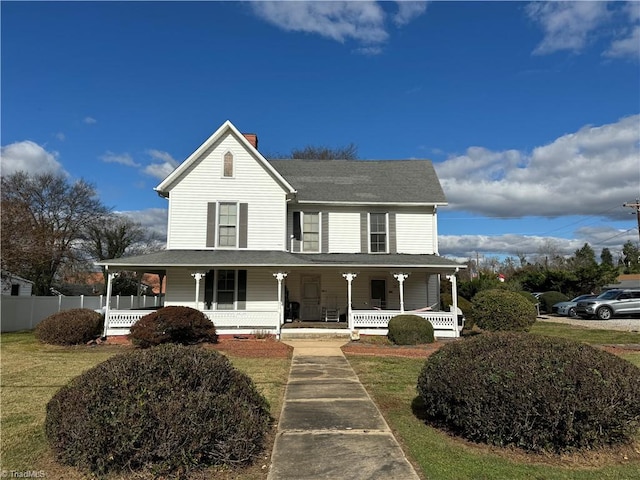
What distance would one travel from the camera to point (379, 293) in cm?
2027

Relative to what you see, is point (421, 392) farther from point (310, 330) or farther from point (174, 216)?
point (174, 216)

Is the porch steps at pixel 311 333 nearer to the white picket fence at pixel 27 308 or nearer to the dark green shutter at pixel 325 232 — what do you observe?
the dark green shutter at pixel 325 232

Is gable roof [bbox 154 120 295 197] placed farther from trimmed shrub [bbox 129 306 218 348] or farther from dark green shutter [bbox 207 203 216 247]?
trimmed shrub [bbox 129 306 218 348]

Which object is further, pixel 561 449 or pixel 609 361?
pixel 609 361

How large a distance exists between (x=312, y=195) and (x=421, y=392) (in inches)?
567

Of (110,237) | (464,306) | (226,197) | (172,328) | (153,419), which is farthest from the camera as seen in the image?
(110,237)

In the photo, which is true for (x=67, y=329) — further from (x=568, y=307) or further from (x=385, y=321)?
(x=568, y=307)

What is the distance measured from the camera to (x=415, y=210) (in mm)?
20047

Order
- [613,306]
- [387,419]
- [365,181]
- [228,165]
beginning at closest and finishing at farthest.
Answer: [387,419] → [228,165] → [365,181] → [613,306]

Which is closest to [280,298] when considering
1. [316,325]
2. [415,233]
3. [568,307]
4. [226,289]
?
[316,325]

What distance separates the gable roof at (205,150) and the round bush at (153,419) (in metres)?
13.9

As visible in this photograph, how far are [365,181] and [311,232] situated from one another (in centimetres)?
417

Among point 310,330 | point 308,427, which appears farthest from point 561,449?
point 310,330

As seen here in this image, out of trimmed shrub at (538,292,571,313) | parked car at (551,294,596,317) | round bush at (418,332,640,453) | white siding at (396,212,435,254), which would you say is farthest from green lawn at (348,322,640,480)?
trimmed shrub at (538,292,571,313)
